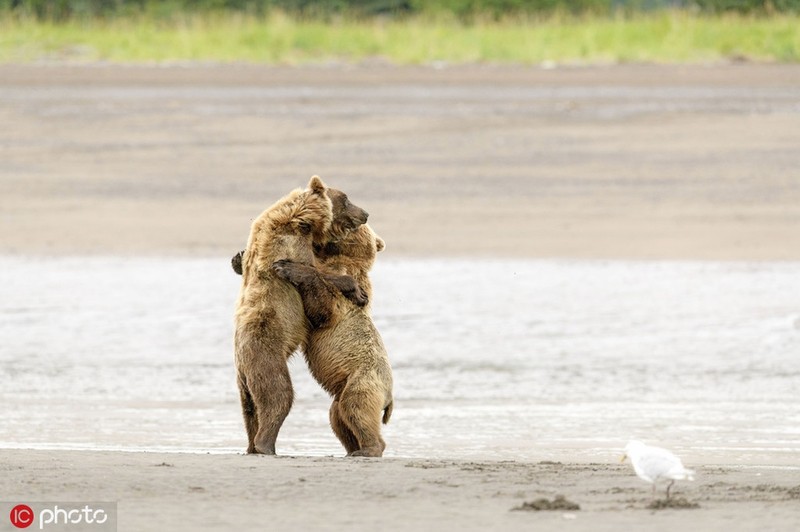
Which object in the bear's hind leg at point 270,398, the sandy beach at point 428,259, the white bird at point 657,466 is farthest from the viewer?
the bear's hind leg at point 270,398

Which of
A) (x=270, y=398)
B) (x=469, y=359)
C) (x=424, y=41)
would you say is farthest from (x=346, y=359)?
(x=424, y=41)

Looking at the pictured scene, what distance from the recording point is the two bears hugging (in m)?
5.74

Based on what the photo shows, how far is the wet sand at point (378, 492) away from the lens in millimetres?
4457

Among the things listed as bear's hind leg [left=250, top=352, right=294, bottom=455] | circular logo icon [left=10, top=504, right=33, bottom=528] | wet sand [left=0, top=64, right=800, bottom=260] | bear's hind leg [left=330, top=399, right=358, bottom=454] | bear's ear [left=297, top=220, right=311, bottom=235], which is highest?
bear's ear [left=297, top=220, right=311, bottom=235]

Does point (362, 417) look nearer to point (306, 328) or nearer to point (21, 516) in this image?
point (306, 328)

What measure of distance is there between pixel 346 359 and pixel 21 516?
1627 mm

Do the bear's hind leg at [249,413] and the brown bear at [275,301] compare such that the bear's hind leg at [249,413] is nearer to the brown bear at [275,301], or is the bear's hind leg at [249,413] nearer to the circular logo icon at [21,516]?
the brown bear at [275,301]

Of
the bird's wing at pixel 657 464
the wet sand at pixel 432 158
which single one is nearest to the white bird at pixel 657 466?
the bird's wing at pixel 657 464

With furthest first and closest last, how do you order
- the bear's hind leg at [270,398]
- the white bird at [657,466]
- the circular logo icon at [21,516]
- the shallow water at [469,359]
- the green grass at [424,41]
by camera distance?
the green grass at [424,41], the shallow water at [469,359], the bear's hind leg at [270,398], the white bird at [657,466], the circular logo icon at [21,516]

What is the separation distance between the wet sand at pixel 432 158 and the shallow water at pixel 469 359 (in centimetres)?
115

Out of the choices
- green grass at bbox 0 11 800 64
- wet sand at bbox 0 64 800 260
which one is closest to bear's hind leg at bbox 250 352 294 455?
wet sand at bbox 0 64 800 260

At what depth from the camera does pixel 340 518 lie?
451cm

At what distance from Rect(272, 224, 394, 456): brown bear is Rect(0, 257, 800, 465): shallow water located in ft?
2.36

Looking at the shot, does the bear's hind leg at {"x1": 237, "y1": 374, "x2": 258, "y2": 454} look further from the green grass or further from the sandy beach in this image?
the green grass
